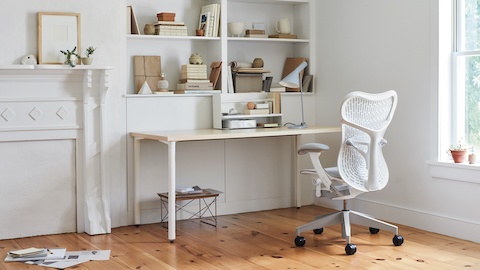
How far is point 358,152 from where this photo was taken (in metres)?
4.46

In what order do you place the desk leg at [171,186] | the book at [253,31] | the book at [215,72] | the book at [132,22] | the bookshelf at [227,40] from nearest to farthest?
the desk leg at [171,186], the book at [132,22], the bookshelf at [227,40], the book at [215,72], the book at [253,31]

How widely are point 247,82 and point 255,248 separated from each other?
1789 millimetres

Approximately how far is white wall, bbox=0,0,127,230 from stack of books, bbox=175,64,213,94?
518 millimetres

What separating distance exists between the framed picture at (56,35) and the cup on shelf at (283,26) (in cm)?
187

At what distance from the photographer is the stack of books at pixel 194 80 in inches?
218

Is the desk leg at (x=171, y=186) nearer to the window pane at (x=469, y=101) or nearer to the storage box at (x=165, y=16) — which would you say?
the storage box at (x=165, y=16)

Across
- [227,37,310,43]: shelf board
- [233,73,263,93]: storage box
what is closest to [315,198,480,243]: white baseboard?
[233,73,263,93]: storage box

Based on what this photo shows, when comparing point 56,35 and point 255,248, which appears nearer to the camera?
point 255,248

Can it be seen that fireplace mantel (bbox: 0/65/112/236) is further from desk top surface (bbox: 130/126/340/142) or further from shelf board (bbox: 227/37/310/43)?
shelf board (bbox: 227/37/310/43)

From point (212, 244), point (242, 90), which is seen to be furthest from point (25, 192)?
point (242, 90)

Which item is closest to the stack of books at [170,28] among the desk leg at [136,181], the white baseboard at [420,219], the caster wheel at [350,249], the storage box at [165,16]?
the storage box at [165,16]

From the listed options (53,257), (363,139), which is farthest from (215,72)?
(53,257)

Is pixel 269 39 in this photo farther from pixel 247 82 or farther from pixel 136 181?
pixel 136 181

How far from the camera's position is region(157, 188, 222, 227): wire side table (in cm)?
521
